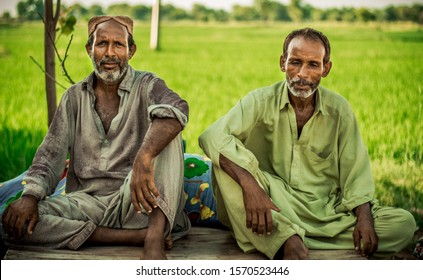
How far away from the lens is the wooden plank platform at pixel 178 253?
11.7 ft

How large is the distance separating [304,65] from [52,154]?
1.46 meters

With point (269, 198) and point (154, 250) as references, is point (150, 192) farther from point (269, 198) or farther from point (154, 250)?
point (269, 198)

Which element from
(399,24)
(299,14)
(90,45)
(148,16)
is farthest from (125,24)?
(148,16)

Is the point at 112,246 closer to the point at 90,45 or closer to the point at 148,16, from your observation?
the point at 90,45

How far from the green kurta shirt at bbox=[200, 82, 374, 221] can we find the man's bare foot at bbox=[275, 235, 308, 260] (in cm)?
30

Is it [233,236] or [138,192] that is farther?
[233,236]

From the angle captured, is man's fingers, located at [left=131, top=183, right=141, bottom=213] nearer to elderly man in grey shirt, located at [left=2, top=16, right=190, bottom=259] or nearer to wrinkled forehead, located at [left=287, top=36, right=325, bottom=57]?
elderly man in grey shirt, located at [left=2, top=16, right=190, bottom=259]

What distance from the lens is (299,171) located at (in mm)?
3916

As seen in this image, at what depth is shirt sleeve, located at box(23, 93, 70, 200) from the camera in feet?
12.3

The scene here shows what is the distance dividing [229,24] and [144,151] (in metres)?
16.5

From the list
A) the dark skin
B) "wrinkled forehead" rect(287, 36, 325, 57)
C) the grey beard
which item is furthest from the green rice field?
"wrinkled forehead" rect(287, 36, 325, 57)

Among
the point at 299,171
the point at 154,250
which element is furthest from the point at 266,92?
the point at 154,250

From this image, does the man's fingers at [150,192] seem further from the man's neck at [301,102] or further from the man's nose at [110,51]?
the man's neck at [301,102]

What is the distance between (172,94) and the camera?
3.73 meters
